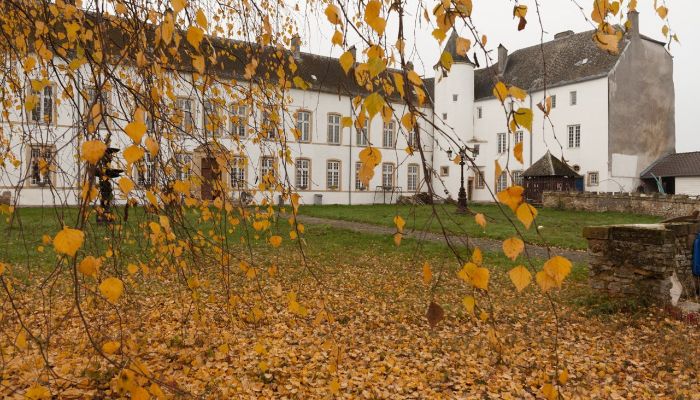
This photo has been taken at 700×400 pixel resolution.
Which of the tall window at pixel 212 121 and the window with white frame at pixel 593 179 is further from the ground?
the window with white frame at pixel 593 179

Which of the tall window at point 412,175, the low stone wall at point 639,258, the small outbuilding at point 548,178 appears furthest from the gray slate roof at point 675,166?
the low stone wall at point 639,258

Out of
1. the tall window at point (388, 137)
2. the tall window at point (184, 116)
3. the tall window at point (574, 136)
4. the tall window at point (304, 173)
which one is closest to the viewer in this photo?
the tall window at point (184, 116)

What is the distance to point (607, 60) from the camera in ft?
95.5

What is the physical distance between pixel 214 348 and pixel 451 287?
14.8 ft

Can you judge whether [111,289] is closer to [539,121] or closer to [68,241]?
[68,241]

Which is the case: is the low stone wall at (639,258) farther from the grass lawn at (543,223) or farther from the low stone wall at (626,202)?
the low stone wall at (626,202)

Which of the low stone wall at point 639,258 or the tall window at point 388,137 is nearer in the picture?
the low stone wall at point 639,258

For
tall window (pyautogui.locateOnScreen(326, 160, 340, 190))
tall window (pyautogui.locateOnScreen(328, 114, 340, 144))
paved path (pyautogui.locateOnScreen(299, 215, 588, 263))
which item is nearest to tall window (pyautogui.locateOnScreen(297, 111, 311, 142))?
tall window (pyautogui.locateOnScreen(328, 114, 340, 144))

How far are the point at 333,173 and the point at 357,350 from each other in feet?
88.1

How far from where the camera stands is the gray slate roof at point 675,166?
89.9 ft

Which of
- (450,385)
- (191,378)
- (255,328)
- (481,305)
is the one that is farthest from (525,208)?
(481,305)

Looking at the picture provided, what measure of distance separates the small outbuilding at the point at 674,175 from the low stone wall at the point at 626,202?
5914mm

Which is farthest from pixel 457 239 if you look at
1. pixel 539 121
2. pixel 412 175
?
pixel 539 121

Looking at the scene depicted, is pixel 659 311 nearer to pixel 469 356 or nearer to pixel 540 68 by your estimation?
pixel 469 356
